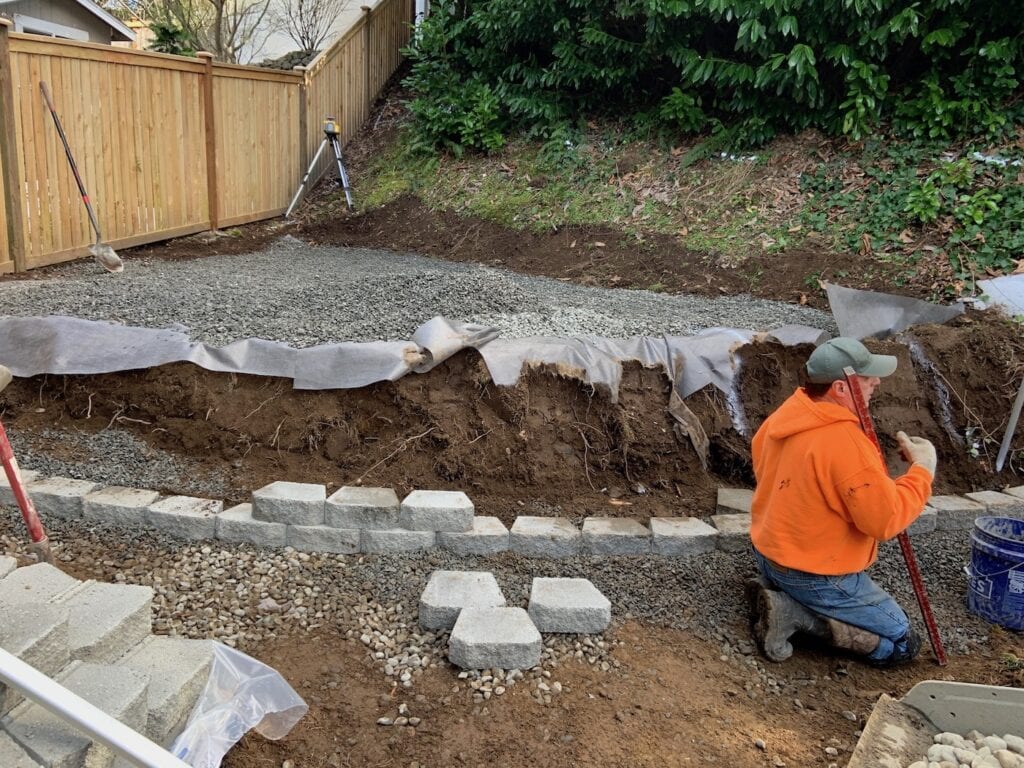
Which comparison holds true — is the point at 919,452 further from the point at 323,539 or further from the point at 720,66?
the point at 720,66

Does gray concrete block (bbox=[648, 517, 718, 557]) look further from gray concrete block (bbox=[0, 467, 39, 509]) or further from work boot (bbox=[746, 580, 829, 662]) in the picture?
gray concrete block (bbox=[0, 467, 39, 509])

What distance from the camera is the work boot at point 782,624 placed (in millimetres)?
3223

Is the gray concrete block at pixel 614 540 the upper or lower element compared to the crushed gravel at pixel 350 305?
lower

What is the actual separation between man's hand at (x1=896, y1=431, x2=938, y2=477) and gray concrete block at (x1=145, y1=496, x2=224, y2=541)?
303 cm

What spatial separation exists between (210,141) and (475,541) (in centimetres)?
734

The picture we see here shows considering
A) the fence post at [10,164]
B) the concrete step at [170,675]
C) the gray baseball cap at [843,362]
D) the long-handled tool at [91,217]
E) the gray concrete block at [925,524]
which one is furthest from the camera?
the long-handled tool at [91,217]

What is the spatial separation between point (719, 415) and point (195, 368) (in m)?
2.97

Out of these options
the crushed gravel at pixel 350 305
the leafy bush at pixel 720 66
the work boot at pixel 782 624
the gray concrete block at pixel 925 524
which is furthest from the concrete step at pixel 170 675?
the leafy bush at pixel 720 66

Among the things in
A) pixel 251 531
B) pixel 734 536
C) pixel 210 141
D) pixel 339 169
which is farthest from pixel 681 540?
pixel 339 169

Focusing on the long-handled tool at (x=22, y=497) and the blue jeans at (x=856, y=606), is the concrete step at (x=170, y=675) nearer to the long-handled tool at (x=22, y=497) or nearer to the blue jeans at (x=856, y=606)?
the long-handled tool at (x=22, y=497)

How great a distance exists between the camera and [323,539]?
375 centimetres

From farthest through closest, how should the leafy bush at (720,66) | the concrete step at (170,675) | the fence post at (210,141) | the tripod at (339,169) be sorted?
the tripod at (339,169), the fence post at (210,141), the leafy bush at (720,66), the concrete step at (170,675)

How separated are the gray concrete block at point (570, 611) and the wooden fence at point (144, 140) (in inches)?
230

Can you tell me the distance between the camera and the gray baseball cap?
3069mm
